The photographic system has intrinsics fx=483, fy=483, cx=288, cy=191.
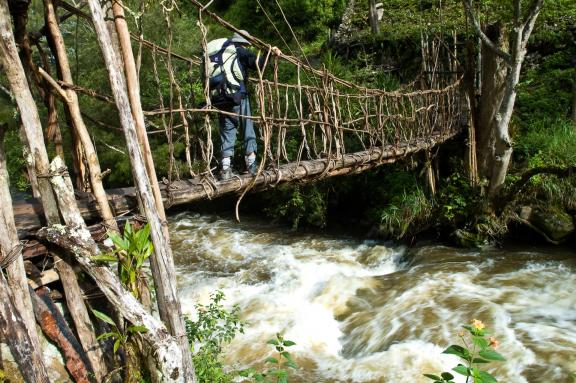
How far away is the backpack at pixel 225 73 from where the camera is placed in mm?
2932

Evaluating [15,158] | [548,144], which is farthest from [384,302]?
[15,158]

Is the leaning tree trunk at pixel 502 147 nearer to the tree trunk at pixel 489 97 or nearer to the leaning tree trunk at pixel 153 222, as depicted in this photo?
the tree trunk at pixel 489 97

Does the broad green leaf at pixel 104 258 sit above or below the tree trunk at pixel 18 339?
above

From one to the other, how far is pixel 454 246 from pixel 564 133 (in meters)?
2.01

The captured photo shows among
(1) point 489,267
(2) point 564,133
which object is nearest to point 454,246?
(1) point 489,267

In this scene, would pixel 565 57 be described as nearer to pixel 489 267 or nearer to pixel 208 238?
pixel 489 267

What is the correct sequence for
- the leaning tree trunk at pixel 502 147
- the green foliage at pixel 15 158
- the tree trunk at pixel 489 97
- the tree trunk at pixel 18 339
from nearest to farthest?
the tree trunk at pixel 18 339, the leaning tree trunk at pixel 502 147, the tree trunk at pixel 489 97, the green foliage at pixel 15 158

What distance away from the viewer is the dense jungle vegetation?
530cm

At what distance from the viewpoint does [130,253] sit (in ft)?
6.10

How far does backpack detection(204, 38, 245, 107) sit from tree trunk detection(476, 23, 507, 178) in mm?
3476

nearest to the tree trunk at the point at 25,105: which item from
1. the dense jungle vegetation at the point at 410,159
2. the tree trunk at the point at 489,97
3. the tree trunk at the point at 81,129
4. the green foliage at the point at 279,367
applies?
the tree trunk at the point at 81,129

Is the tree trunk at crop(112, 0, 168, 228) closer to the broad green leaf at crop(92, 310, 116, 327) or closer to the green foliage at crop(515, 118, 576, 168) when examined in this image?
the broad green leaf at crop(92, 310, 116, 327)

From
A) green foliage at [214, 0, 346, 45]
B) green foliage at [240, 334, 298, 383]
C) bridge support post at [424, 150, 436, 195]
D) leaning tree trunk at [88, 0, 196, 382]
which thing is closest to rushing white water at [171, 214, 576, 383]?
bridge support post at [424, 150, 436, 195]

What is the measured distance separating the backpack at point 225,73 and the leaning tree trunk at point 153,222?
3.60 feet
